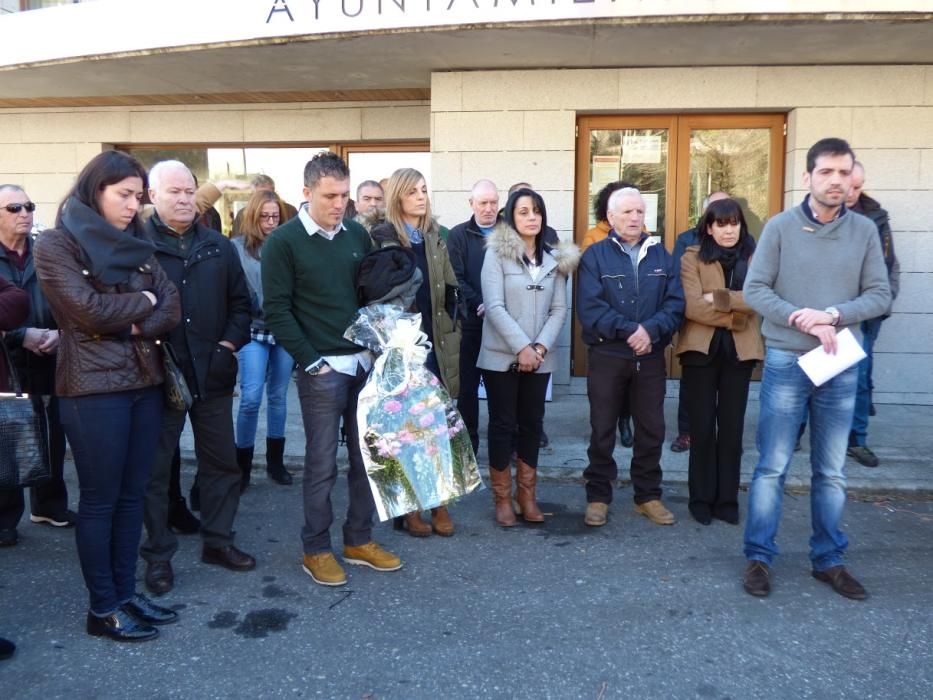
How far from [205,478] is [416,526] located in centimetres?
119

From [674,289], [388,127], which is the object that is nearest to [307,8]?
[388,127]

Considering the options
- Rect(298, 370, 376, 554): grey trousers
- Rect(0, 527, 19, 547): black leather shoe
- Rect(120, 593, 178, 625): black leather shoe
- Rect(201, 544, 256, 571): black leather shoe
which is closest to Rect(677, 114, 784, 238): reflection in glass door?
Rect(298, 370, 376, 554): grey trousers

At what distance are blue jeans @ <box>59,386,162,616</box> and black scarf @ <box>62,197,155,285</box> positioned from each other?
1.62 feet

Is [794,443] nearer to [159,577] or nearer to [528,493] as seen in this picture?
[528,493]

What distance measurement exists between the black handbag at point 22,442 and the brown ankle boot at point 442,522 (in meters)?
2.03

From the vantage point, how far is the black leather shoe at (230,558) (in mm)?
4105

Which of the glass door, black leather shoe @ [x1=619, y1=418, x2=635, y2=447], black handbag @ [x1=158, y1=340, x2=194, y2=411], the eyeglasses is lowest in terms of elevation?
black leather shoe @ [x1=619, y1=418, x2=635, y2=447]

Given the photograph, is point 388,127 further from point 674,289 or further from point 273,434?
point 674,289

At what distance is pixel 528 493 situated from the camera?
4.80 m

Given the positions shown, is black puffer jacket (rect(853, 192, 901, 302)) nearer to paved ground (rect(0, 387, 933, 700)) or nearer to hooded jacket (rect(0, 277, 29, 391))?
paved ground (rect(0, 387, 933, 700))

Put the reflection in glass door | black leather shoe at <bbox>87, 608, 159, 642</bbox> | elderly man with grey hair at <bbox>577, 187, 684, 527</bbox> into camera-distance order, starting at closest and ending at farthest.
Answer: black leather shoe at <bbox>87, 608, 159, 642</bbox> → elderly man with grey hair at <bbox>577, 187, 684, 527</bbox> → the reflection in glass door

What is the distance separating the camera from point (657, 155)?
7.86 m

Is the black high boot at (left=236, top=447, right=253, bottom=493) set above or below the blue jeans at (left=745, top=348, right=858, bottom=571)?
below

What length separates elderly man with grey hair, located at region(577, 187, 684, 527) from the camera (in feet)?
15.0
